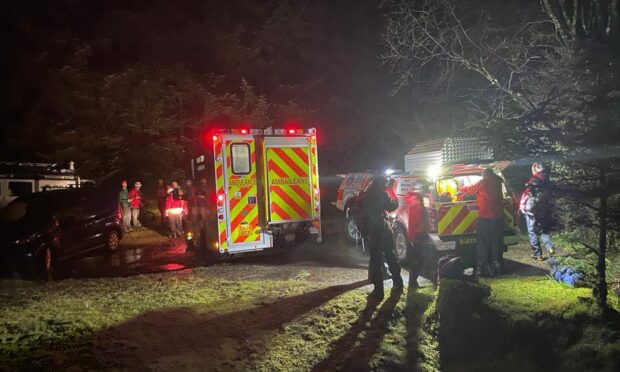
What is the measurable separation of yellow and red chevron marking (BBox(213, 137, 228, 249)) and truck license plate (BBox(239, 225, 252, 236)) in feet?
1.03

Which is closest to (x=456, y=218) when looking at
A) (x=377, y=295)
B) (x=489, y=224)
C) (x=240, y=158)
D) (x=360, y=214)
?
(x=489, y=224)

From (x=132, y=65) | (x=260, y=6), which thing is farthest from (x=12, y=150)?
(x=260, y=6)

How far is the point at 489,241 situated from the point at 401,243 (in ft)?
6.19

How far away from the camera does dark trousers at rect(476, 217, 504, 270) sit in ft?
24.4

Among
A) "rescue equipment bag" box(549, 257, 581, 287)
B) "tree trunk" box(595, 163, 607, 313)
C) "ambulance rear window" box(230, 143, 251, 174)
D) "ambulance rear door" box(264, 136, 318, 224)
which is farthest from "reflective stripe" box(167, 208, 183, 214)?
"tree trunk" box(595, 163, 607, 313)

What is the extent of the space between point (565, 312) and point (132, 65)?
17026mm

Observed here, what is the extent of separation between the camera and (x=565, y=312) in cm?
526

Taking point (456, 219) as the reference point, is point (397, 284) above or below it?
below

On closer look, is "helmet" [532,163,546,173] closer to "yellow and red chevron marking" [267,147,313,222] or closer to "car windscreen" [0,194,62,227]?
"yellow and red chevron marking" [267,147,313,222]

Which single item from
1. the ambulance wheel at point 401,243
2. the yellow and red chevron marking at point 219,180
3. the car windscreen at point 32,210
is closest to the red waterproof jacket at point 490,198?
the ambulance wheel at point 401,243

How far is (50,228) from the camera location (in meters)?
9.33

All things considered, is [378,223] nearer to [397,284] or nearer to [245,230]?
[397,284]

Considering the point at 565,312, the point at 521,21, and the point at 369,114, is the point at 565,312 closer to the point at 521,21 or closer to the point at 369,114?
the point at 521,21

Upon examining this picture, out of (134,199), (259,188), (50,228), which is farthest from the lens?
(134,199)
